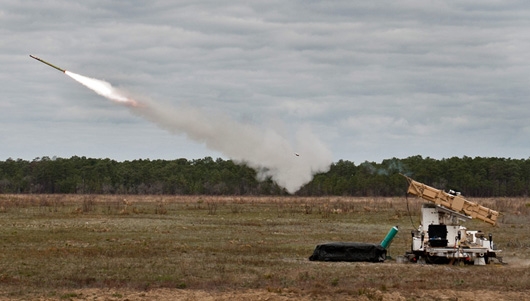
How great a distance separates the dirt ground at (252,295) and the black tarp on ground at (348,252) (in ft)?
28.5

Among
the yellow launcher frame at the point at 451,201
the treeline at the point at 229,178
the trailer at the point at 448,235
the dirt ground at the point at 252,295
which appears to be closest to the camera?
the dirt ground at the point at 252,295

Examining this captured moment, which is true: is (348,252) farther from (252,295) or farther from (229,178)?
(229,178)

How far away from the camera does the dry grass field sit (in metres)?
25.0

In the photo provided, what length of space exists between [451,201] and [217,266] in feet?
35.1

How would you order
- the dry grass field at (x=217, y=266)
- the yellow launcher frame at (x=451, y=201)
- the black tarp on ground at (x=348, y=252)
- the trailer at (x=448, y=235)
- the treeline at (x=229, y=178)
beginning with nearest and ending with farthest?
the dry grass field at (x=217, y=266)
the trailer at (x=448, y=235)
the black tarp on ground at (x=348, y=252)
the yellow launcher frame at (x=451, y=201)
the treeline at (x=229, y=178)

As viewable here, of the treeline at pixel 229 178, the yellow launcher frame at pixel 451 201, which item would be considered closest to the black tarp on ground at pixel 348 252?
the yellow launcher frame at pixel 451 201

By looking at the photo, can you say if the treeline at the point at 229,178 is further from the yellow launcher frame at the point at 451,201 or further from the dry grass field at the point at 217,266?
the yellow launcher frame at the point at 451,201

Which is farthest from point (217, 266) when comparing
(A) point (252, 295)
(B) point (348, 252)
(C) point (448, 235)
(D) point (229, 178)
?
(D) point (229, 178)

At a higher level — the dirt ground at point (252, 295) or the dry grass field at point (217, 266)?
the dry grass field at point (217, 266)

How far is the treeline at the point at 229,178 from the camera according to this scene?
442ft

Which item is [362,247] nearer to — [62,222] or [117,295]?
[117,295]

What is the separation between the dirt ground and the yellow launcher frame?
9546 millimetres

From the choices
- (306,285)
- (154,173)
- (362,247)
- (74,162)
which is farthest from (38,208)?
(74,162)

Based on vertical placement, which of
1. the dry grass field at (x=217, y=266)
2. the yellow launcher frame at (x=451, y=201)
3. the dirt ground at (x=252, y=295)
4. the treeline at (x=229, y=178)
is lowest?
the dirt ground at (x=252, y=295)
